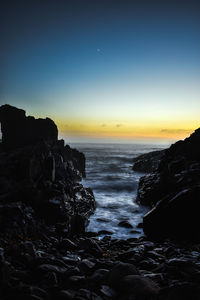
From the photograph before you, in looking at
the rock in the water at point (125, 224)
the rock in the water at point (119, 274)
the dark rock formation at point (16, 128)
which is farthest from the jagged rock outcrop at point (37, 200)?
the dark rock formation at point (16, 128)

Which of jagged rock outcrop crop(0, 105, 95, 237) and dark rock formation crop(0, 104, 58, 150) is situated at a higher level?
dark rock formation crop(0, 104, 58, 150)

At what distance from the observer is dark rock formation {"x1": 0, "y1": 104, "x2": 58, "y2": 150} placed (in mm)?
30469

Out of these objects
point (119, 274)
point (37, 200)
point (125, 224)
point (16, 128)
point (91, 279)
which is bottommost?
point (125, 224)

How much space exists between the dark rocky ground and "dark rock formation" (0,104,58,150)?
11.1m

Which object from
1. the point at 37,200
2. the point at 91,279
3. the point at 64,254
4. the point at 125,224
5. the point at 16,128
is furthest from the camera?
the point at 16,128

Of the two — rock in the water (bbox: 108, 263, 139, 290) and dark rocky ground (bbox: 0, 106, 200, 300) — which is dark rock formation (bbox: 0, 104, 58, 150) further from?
rock in the water (bbox: 108, 263, 139, 290)

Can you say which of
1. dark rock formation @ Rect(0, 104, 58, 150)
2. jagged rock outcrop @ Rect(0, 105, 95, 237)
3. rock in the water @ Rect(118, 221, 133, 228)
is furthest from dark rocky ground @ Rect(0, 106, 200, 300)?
dark rock formation @ Rect(0, 104, 58, 150)

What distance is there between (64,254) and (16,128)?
26.7 meters

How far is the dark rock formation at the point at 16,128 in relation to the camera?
30.5 meters

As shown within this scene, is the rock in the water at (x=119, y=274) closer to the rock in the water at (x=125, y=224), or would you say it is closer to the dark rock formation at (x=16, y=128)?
the rock in the water at (x=125, y=224)

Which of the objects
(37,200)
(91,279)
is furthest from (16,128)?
(91,279)

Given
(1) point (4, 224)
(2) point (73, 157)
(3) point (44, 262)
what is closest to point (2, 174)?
(1) point (4, 224)

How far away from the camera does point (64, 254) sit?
839 centimetres

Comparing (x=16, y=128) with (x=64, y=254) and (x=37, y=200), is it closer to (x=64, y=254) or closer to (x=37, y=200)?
(x=37, y=200)
